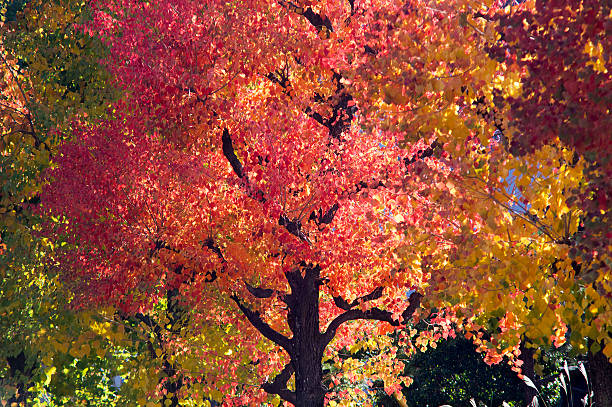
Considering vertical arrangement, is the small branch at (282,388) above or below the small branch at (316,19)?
below

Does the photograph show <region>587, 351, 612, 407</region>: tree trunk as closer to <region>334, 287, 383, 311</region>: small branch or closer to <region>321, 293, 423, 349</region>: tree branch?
<region>321, 293, 423, 349</region>: tree branch

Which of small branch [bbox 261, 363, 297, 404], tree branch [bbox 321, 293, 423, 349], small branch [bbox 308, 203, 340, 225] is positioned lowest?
small branch [bbox 261, 363, 297, 404]

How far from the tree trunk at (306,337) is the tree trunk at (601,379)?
594 cm

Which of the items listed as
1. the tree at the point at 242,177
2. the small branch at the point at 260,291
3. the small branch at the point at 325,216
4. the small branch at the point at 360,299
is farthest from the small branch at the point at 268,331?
the small branch at the point at 325,216

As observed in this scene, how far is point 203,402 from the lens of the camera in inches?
691

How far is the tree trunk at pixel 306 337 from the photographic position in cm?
1394

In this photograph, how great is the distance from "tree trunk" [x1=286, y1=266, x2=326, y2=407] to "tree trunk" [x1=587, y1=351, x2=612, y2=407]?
5.94 m

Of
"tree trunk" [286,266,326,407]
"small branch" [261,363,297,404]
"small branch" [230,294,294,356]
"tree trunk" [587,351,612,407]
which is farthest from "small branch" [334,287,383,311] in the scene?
"tree trunk" [587,351,612,407]

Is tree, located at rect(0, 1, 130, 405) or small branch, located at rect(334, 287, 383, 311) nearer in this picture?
small branch, located at rect(334, 287, 383, 311)

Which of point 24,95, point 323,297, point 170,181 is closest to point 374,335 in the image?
point 323,297

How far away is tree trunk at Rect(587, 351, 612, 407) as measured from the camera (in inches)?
361

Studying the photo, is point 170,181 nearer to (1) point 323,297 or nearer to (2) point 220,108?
(2) point 220,108

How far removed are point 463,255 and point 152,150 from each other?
23.3 feet

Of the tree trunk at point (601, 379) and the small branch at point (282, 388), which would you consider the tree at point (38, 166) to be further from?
the tree trunk at point (601, 379)
